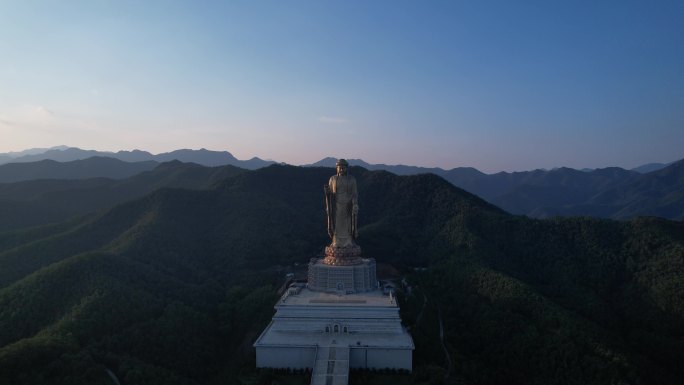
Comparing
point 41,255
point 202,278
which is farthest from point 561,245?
point 41,255

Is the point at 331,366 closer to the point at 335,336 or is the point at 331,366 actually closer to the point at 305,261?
the point at 335,336

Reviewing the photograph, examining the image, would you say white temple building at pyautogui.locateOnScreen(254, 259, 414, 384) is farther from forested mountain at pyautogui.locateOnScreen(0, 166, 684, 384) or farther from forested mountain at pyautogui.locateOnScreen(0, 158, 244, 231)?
forested mountain at pyautogui.locateOnScreen(0, 158, 244, 231)

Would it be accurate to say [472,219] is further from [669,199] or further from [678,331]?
[669,199]

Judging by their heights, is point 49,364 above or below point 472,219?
below

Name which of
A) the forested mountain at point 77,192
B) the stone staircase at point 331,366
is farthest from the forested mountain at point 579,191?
the stone staircase at point 331,366

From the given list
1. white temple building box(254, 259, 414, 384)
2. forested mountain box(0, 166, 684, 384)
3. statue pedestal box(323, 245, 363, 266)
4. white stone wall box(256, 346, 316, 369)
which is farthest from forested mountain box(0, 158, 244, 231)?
white stone wall box(256, 346, 316, 369)
